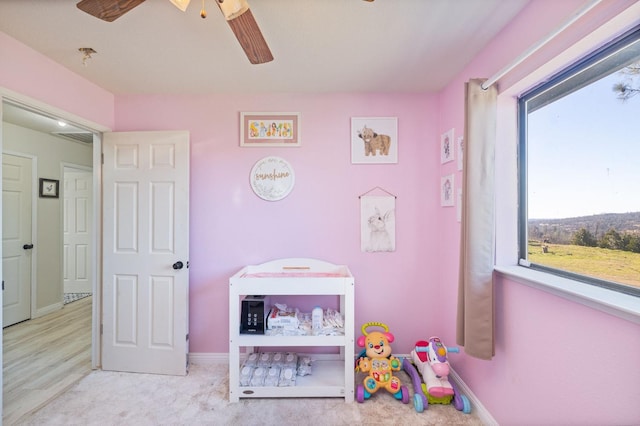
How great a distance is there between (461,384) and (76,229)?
5.76 meters

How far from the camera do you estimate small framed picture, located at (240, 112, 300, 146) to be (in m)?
2.41

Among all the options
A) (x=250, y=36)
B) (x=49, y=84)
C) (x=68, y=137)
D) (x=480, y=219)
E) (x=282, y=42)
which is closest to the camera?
(x=250, y=36)

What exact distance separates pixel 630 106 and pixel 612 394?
110 cm

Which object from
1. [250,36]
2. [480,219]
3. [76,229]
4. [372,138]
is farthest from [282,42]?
[76,229]

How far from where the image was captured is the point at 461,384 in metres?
1.99

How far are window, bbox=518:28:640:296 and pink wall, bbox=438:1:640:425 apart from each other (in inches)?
5.6

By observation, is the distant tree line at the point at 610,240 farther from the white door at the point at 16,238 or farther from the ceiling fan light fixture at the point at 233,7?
the white door at the point at 16,238

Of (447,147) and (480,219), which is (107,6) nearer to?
(480,219)

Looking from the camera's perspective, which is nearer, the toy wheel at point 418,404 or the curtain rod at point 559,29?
the curtain rod at point 559,29

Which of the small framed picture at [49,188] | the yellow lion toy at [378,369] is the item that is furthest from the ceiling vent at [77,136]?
the yellow lion toy at [378,369]

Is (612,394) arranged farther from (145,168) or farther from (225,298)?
(145,168)

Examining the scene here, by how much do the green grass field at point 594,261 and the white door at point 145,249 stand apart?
8.08ft

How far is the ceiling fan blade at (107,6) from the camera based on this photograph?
1.04 meters

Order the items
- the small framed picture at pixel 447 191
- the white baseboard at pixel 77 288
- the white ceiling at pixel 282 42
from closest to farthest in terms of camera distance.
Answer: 1. the white ceiling at pixel 282 42
2. the small framed picture at pixel 447 191
3. the white baseboard at pixel 77 288
